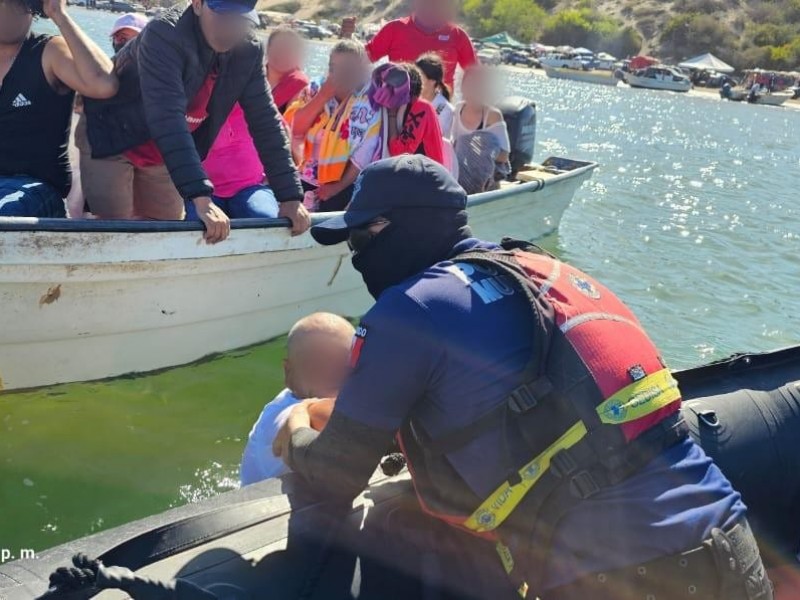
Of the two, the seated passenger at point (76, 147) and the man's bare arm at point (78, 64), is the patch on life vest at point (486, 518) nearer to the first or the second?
the man's bare arm at point (78, 64)

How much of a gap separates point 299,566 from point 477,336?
0.70m

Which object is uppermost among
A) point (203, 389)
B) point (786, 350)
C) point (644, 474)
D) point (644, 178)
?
point (644, 474)

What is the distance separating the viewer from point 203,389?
4992 millimetres

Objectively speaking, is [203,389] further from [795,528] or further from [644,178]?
[644,178]

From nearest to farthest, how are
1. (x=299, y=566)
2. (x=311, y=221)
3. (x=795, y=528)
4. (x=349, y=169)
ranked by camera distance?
(x=299, y=566) < (x=795, y=528) < (x=311, y=221) < (x=349, y=169)

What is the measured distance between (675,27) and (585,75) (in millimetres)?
14432

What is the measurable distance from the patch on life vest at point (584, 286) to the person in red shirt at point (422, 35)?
544cm

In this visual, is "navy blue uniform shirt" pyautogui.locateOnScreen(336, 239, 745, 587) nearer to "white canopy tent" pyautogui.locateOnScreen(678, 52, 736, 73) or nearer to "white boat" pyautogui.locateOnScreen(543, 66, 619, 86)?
"white boat" pyautogui.locateOnScreen(543, 66, 619, 86)

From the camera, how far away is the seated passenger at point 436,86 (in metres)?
6.66

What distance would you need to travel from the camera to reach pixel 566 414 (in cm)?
193

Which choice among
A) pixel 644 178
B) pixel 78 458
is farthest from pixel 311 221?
pixel 644 178

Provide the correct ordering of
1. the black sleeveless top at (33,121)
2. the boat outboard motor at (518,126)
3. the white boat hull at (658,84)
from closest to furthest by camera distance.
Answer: the black sleeveless top at (33,121), the boat outboard motor at (518,126), the white boat hull at (658,84)

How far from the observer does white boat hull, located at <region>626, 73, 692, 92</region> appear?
2176 inches

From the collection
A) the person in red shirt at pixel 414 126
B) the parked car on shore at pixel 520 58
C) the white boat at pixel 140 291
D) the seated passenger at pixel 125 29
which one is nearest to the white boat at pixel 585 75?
the parked car on shore at pixel 520 58
